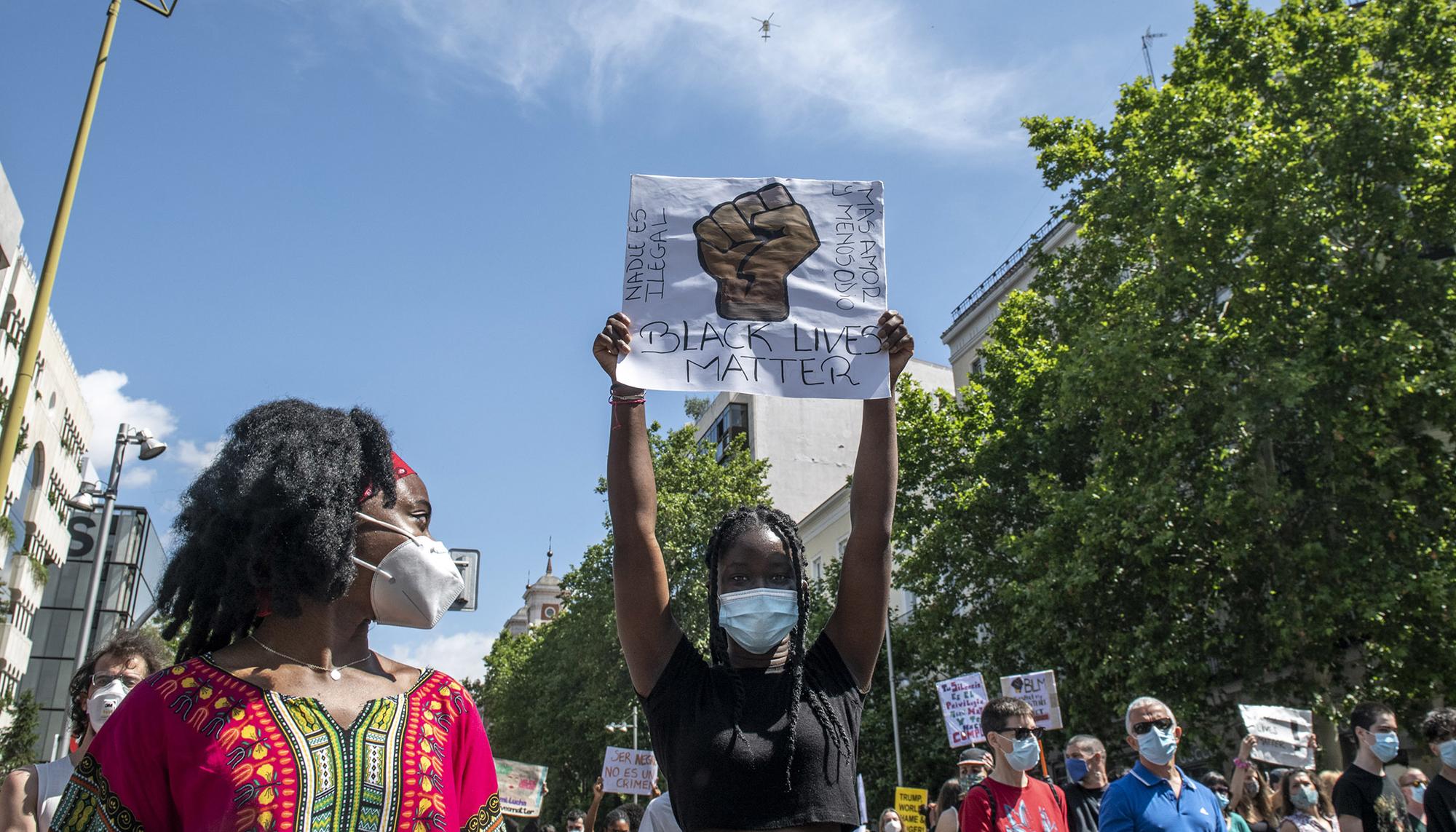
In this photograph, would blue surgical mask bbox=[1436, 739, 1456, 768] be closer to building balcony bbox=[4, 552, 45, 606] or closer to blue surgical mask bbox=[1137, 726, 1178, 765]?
blue surgical mask bbox=[1137, 726, 1178, 765]

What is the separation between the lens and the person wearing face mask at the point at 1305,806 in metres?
7.64

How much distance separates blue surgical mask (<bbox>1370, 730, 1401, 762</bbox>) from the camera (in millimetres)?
6477

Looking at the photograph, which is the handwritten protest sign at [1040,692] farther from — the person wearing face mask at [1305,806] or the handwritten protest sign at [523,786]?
the handwritten protest sign at [523,786]

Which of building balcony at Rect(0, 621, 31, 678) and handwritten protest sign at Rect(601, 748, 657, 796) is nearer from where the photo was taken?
handwritten protest sign at Rect(601, 748, 657, 796)

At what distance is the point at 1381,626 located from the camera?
16.7 meters

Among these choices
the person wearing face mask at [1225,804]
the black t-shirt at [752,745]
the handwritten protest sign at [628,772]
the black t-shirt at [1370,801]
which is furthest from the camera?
the handwritten protest sign at [628,772]

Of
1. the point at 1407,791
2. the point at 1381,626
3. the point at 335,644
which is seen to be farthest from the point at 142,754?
the point at 1381,626

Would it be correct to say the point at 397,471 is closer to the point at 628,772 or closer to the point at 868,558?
the point at 868,558

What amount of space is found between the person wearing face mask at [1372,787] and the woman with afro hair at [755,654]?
14.2 ft

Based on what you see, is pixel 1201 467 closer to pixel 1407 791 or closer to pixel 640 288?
pixel 1407 791

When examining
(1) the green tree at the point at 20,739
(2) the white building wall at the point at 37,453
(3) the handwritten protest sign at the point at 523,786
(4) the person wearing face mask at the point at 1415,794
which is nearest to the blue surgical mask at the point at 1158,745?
(4) the person wearing face mask at the point at 1415,794

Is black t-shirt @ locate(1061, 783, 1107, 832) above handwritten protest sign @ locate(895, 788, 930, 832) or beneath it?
above

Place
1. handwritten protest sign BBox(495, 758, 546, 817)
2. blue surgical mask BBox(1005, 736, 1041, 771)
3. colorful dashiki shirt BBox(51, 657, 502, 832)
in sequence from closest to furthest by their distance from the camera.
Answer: colorful dashiki shirt BBox(51, 657, 502, 832) → blue surgical mask BBox(1005, 736, 1041, 771) → handwritten protest sign BBox(495, 758, 546, 817)

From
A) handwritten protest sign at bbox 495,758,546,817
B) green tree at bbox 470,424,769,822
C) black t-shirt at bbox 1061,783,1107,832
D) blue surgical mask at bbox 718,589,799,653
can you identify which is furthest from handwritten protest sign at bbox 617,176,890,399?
green tree at bbox 470,424,769,822
